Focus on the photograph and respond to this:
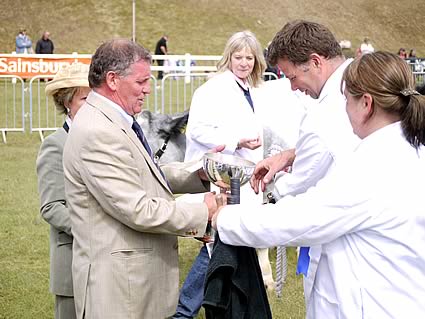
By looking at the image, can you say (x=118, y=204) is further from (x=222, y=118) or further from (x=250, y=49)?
(x=250, y=49)

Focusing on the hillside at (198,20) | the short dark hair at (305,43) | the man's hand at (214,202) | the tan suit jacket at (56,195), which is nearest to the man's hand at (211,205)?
the man's hand at (214,202)

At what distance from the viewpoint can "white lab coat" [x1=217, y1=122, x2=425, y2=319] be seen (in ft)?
8.52

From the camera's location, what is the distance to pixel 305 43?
3.71 meters

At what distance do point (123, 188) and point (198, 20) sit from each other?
149ft

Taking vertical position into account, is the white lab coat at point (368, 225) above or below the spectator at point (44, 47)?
below

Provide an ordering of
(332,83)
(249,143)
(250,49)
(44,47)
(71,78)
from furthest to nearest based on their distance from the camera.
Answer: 1. (44,47)
2. (250,49)
3. (249,143)
4. (71,78)
5. (332,83)

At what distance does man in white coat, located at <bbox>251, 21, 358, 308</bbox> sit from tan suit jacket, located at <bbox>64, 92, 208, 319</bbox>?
513 mm

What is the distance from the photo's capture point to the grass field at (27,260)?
20.8ft

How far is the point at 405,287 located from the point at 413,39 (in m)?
51.3

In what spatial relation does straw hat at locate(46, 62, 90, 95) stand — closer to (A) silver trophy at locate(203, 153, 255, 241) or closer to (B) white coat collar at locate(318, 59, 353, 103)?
(A) silver trophy at locate(203, 153, 255, 241)

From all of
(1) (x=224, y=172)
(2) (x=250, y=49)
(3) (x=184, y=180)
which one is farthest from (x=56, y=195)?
(2) (x=250, y=49)

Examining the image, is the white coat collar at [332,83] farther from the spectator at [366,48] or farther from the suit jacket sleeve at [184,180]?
the suit jacket sleeve at [184,180]

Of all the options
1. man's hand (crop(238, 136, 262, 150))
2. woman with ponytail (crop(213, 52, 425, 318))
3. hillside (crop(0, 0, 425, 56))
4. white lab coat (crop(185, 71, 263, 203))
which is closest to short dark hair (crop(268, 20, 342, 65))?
woman with ponytail (crop(213, 52, 425, 318))

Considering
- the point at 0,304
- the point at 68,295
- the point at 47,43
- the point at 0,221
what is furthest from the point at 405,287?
the point at 47,43
